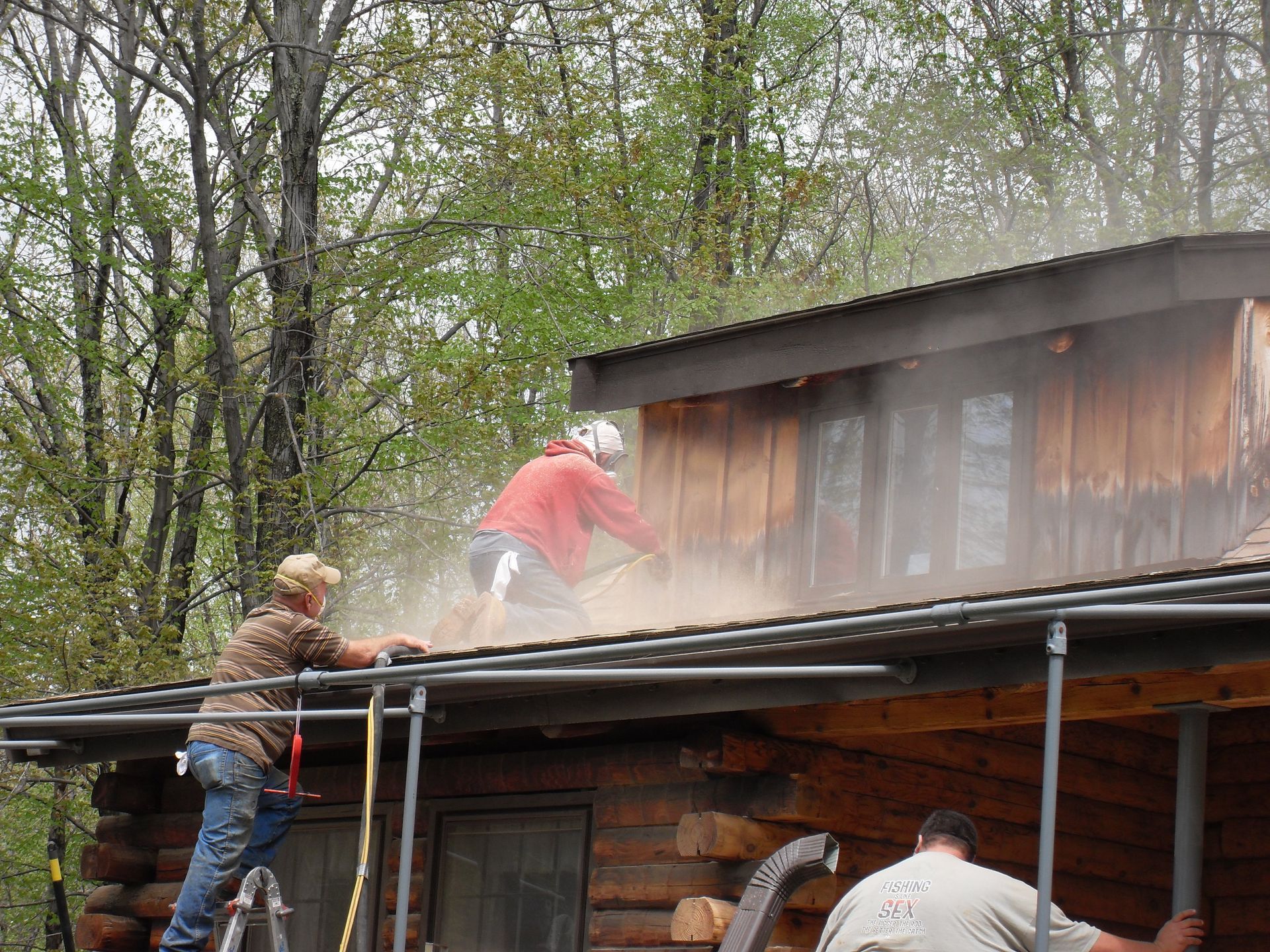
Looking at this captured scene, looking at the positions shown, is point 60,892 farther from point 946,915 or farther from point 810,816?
point 946,915

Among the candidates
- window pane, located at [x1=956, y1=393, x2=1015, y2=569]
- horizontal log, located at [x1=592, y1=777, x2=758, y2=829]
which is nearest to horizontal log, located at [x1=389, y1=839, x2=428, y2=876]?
horizontal log, located at [x1=592, y1=777, x2=758, y2=829]

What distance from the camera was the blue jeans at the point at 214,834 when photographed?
724 centimetres

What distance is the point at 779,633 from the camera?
18.6 ft

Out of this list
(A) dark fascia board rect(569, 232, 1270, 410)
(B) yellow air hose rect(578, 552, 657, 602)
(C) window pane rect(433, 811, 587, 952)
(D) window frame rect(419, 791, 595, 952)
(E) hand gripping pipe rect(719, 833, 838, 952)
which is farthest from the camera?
(B) yellow air hose rect(578, 552, 657, 602)

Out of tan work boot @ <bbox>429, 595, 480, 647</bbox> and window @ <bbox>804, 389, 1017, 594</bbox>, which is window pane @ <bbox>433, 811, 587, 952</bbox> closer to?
tan work boot @ <bbox>429, 595, 480, 647</bbox>

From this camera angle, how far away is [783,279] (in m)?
21.3

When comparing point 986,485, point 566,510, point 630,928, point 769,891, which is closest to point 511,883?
point 630,928

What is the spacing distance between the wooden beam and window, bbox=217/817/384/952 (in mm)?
3223

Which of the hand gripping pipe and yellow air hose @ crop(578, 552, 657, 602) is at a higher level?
yellow air hose @ crop(578, 552, 657, 602)

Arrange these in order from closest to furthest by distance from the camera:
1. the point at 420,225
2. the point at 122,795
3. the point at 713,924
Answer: the point at 713,924, the point at 122,795, the point at 420,225

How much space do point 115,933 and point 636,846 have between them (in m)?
4.37

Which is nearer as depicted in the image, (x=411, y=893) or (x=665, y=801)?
(x=665, y=801)

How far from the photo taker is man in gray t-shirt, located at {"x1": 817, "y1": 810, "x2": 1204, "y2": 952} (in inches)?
197

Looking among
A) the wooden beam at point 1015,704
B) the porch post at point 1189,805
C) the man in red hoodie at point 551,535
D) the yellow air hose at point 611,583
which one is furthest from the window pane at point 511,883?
the porch post at point 1189,805
